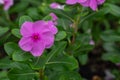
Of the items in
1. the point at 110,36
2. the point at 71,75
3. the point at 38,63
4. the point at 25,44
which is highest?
the point at 25,44

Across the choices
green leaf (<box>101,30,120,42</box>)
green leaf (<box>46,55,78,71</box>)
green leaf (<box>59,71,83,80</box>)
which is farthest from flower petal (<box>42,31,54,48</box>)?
green leaf (<box>101,30,120,42</box>)

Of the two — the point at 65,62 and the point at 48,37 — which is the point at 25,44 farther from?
the point at 65,62

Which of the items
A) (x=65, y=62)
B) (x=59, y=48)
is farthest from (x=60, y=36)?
(x=65, y=62)

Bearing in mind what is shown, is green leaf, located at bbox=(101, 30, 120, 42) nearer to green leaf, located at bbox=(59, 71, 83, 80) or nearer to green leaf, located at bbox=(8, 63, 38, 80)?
green leaf, located at bbox=(59, 71, 83, 80)

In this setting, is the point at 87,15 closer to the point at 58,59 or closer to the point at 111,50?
the point at 58,59

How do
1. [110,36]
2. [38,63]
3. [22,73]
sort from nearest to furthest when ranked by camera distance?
[38,63], [22,73], [110,36]

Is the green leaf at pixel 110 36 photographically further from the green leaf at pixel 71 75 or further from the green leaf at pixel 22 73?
the green leaf at pixel 22 73
